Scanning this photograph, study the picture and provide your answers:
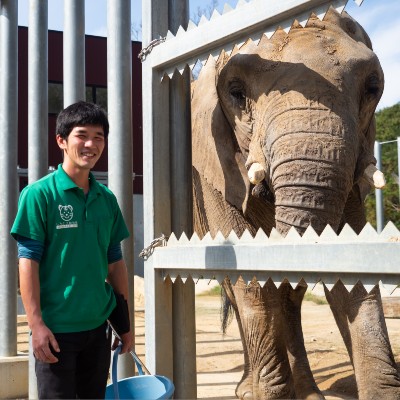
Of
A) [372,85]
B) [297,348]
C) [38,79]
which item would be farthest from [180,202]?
[297,348]

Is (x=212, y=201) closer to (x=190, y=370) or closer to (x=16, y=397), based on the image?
(x=190, y=370)

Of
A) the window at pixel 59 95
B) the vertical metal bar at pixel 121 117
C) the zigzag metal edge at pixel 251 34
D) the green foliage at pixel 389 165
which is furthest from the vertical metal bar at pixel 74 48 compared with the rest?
the green foliage at pixel 389 165

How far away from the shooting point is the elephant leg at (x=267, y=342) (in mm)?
3859

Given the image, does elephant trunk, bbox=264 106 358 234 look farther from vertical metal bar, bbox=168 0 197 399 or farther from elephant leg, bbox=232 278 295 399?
elephant leg, bbox=232 278 295 399

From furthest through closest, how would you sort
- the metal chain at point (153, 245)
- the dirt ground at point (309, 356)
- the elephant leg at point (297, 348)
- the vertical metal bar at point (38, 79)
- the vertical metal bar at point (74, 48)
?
1. the dirt ground at point (309, 356)
2. the elephant leg at point (297, 348)
3. the vertical metal bar at point (38, 79)
4. the vertical metal bar at point (74, 48)
5. the metal chain at point (153, 245)

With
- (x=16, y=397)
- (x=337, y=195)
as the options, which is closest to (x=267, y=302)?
(x=337, y=195)

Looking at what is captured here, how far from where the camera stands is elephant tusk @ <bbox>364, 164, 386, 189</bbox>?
3.66 m

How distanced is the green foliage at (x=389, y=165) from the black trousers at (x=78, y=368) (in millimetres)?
21736

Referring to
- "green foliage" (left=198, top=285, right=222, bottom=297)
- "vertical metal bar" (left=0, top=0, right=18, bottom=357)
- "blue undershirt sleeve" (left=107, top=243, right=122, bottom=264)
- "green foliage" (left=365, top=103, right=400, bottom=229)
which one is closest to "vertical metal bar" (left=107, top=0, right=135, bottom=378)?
"blue undershirt sleeve" (left=107, top=243, right=122, bottom=264)

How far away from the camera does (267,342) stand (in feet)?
12.7

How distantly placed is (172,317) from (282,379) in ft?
3.64

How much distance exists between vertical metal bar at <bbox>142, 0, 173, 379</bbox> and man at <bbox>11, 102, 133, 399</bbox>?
524mm

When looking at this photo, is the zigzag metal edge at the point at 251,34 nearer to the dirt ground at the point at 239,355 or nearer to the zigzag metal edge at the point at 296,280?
the zigzag metal edge at the point at 296,280

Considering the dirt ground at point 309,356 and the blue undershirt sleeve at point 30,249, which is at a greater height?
the blue undershirt sleeve at point 30,249
